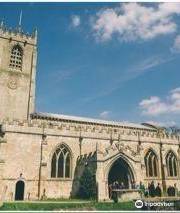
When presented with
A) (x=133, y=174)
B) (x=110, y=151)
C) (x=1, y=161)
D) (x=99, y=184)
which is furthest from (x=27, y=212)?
(x=133, y=174)

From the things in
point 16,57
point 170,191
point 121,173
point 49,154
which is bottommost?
point 170,191

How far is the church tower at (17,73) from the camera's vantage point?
37.9 metres

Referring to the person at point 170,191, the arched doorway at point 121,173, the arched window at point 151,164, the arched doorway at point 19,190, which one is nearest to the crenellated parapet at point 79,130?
the arched window at point 151,164

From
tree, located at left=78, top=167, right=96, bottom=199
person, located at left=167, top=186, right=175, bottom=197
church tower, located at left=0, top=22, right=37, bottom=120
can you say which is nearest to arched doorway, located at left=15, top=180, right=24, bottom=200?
tree, located at left=78, top=167, right=96, bottom=199

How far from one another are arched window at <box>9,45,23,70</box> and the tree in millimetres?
17826

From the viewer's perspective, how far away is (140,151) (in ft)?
124

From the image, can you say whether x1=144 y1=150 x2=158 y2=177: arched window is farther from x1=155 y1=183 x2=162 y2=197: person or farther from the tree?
the tree

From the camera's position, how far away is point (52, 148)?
32.1m

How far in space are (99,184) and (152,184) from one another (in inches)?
403

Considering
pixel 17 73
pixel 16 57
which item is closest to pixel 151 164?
pixel 17 73

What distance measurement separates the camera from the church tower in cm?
3786

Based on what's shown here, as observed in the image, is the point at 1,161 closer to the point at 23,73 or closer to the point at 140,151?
the point at 23,73

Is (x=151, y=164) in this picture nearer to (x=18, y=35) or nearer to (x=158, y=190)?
(x=158, y=190)

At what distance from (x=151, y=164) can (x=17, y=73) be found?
2234cm
